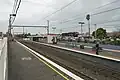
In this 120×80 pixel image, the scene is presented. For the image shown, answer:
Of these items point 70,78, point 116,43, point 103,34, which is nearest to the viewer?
point 70,78

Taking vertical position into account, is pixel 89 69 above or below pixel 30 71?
below

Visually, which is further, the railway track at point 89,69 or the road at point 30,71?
the railway track at point 89,69

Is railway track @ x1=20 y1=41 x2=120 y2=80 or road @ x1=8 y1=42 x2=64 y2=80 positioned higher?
road @ x1=8 y1=42 x2=64 y2=80

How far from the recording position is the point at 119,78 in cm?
1252

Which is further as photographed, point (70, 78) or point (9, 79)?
point (70, 78)

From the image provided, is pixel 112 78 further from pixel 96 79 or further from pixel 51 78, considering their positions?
pixel 51 78

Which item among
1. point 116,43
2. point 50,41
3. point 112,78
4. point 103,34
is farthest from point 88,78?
point 103,34

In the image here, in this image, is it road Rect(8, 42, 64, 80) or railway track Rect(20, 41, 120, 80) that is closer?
road Rect(8, 42, 64, 80)

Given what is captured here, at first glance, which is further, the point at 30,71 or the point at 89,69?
the point at 89,69

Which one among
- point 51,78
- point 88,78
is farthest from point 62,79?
point 88,78

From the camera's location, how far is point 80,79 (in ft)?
38.4

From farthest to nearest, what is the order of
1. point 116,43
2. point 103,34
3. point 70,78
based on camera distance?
point 103,34 < point 116,43 < point 70,78

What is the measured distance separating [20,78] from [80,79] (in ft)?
11.9

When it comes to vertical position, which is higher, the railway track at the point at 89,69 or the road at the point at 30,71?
the road at the point at 30,71
